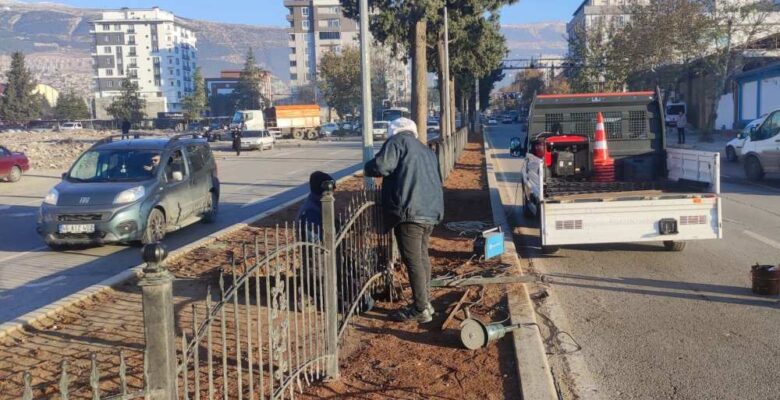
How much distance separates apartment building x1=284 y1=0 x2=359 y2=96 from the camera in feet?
484

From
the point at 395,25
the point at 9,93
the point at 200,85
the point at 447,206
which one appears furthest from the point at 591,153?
the point at 9,93

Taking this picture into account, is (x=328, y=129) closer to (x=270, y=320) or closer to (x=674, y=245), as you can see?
(x=674, y=245)

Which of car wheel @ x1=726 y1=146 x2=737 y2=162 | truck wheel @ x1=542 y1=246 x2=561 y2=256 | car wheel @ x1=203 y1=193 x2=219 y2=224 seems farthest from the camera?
car wheel @ x1=726 y1=146 x2=737 y2=162

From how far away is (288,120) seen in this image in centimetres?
6712

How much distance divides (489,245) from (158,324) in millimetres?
6144

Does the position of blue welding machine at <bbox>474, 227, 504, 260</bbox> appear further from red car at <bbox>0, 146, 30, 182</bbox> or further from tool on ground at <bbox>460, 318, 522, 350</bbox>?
red car at <bbox>0, 146, 30, 182</bbox>

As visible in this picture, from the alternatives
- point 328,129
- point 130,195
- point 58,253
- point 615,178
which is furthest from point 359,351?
point 328,129

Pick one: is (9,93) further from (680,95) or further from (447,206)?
(447,206)

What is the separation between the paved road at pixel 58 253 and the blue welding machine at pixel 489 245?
483 cm

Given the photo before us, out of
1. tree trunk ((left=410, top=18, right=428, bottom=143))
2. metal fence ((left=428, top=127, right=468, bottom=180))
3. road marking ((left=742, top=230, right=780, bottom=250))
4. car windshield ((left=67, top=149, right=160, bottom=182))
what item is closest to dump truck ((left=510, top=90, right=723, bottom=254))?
road marking ((left=742, top=230, right=780, bottom=250))

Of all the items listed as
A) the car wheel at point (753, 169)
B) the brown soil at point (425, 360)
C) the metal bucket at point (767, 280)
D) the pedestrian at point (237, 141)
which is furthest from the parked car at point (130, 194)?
the pedestrian at point (237, 141)

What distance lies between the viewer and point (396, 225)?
611 cm

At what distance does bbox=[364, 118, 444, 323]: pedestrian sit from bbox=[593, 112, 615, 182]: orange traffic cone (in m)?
6.11

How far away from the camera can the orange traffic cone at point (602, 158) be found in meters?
11.6
